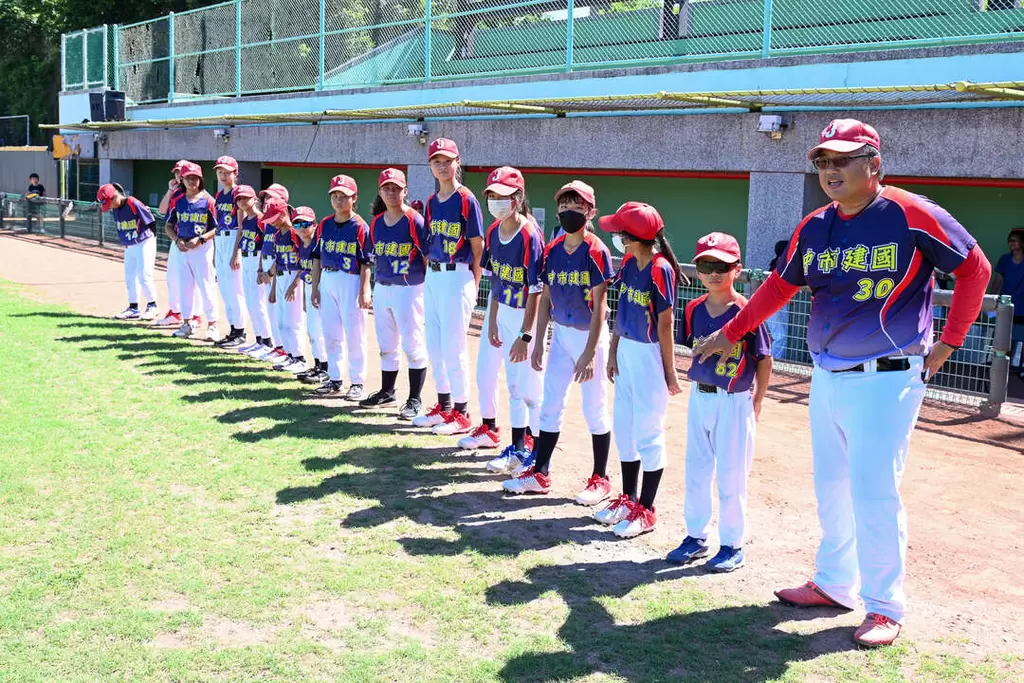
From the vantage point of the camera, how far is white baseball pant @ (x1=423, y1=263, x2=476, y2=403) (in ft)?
25.5

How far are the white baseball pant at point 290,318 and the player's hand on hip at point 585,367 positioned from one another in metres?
4.98

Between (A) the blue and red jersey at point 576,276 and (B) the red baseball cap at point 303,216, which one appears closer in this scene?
(A) the blue and red jersey at point 576,276

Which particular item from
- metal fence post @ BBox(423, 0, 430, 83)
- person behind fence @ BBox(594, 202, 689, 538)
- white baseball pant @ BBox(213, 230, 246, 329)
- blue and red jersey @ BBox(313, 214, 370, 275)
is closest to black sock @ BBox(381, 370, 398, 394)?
blue and red jersey @ BBox(313, 214, 370, 275)

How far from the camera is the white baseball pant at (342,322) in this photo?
9023 mm

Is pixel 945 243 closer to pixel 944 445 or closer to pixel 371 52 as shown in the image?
pixel 944 445

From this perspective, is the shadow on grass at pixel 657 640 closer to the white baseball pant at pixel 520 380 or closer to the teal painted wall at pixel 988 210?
the white baseball pant at pixel 520 380

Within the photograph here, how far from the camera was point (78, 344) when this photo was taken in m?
11.3

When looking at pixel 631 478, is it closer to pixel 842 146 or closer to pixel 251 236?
pixel 842 146

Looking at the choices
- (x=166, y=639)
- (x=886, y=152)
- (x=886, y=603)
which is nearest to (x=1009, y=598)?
(x=886, y=603)

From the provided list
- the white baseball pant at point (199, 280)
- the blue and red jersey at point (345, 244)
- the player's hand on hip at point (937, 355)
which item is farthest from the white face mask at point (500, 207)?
the white baseball pant at point (199, 280)

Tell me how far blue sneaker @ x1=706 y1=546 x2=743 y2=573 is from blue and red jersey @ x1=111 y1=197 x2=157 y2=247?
1019cm

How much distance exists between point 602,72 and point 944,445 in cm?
851

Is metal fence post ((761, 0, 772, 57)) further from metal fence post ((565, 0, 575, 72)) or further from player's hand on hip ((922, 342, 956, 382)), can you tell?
player's hand on hip ((922, 342, 956, 382))

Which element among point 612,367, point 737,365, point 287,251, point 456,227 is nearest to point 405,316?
point 456,227
